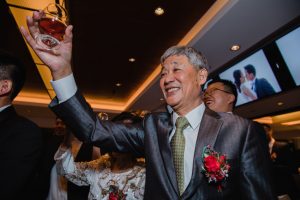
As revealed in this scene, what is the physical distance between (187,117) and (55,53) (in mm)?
720

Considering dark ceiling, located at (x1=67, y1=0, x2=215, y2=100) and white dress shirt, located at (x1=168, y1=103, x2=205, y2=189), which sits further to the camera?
dark ceiling, located at (x1=67, y1=0, x2=215, y2=100)

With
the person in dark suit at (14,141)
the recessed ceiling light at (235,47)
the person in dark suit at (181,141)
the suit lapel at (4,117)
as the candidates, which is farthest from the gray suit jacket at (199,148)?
the recessed ceiling light at (235,47)

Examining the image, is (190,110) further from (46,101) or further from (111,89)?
(46,101)

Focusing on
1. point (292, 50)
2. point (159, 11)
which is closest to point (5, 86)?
point (159, 11)

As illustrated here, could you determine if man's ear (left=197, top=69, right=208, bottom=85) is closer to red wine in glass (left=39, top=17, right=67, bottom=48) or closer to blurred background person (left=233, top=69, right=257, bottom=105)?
red wine in glass (left=39, top=17, right=67, bottom=48)

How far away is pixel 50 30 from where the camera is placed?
1.09 meters

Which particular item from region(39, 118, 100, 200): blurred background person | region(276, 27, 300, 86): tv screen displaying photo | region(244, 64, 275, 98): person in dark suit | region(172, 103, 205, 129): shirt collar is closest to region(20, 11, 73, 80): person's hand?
region(172, 103, 205, 129): shirt collar

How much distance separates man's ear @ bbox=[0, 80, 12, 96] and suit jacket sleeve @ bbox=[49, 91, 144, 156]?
0.73 m

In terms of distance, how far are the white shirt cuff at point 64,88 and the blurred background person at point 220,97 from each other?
179cm

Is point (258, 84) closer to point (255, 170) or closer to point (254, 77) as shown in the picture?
point (254, 77)

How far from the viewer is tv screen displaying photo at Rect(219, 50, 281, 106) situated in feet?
13.0

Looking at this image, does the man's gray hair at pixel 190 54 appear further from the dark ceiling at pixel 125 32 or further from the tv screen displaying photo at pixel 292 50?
the tv screen displaying photo at pixel 292 50

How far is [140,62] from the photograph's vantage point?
5219mm

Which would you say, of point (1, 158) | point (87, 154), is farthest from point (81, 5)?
point (1, 158)
